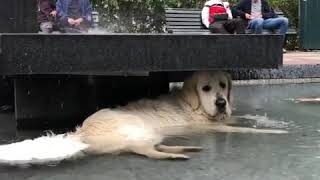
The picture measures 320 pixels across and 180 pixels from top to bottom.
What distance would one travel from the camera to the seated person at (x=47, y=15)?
7.39 metres

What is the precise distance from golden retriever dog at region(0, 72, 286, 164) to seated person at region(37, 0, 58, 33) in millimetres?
1890

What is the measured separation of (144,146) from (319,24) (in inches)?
508

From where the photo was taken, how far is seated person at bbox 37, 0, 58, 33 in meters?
7.39

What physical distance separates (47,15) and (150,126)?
9.69ft

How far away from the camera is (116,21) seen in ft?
39.2

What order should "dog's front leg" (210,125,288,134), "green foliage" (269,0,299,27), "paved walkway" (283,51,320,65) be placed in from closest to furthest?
"dog's front leg" (210,125,288,134) → "paved walkway" (283,51,320,65) → "green foliage" (269,0,299,27)

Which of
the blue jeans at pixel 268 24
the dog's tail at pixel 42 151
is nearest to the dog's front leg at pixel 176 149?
the dog's tail at pixel 42 151

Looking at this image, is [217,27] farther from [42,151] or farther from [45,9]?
[42,151]

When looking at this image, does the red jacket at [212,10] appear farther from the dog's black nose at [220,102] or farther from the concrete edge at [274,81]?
the dog's black nose at [220,102]

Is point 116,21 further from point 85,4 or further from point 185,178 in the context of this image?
point 185,178

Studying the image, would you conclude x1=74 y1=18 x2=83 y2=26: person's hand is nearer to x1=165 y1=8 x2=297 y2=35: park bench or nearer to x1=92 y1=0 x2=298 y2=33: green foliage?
x1=92 y1=0 x2=298 y2=33: green foliage

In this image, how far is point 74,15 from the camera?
7.71 m

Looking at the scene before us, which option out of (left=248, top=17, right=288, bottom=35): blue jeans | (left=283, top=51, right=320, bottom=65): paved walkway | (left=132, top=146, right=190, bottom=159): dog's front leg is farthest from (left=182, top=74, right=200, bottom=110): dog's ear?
(left=283, top=51, right=320, bottom=65): paved walkway

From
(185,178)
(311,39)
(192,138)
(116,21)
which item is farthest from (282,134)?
(311,39)
